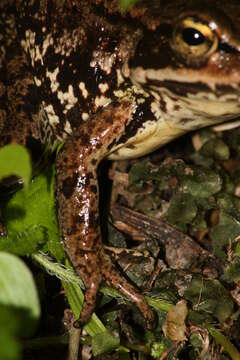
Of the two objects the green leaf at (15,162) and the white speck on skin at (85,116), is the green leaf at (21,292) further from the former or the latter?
the white speck on skin at (85,116)

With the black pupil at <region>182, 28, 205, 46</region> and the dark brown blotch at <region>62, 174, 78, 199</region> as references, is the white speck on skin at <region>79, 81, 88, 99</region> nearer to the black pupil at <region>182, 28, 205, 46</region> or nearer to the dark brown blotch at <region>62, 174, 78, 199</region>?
the dark brown blotch at <region>62, 174, 78, 199</region>

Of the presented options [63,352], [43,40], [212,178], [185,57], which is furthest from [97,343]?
[43,40]

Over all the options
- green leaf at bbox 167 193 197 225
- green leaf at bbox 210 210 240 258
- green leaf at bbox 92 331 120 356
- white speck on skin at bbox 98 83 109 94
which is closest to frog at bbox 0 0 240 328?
white speck on skin at bbox 98 83 109 94

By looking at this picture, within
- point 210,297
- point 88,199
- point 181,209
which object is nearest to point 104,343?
point 210,297

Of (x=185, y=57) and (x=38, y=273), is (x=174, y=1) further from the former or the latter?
(x=38, y=273)

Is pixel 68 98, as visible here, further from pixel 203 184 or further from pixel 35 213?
pixel 203 184

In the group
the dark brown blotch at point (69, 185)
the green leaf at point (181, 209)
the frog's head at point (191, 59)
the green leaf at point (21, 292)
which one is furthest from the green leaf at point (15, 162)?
the green leaf at point (181, 209)

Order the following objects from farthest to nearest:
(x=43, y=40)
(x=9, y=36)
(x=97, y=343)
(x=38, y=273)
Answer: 1. (x=9, y=36)
2. (x=43, y=40)
3. (x=38, y=273)
4. (x=97, y=343)
